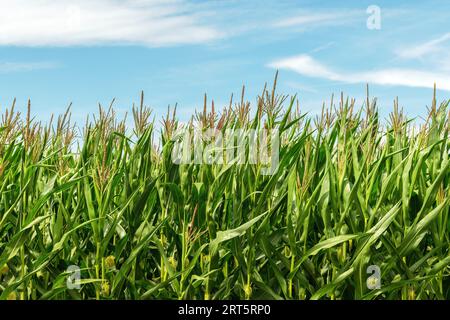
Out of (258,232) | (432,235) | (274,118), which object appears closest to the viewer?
(258,232)

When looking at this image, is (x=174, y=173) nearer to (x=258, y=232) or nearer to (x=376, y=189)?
(x=258, y=232)

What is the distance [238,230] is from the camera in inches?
114

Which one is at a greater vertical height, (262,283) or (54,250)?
(54,250)

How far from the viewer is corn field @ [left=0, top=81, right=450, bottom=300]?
3.02m

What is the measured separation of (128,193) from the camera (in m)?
3.24

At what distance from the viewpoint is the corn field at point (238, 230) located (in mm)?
3016

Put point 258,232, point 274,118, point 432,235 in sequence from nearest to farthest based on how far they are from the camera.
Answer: point 258,232 → point 432,235 → point 274,118

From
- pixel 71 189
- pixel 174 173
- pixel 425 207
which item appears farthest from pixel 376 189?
pixel 71 189

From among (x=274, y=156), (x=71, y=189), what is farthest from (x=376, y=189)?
(x=71, y=189)

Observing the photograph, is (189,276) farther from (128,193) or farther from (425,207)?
(425,207)

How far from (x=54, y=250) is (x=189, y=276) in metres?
0.70

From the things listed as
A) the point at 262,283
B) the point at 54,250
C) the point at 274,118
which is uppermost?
the point at 274,118
